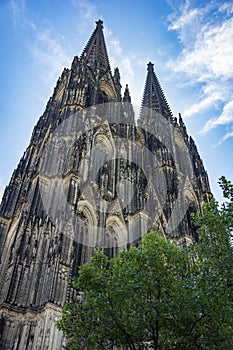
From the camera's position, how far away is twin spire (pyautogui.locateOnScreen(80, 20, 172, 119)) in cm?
3951

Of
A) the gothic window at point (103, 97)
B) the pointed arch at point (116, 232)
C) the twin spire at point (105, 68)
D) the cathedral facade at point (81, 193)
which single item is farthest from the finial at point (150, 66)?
the pointed arch at point (116, 232)

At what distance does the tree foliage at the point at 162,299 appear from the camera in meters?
10.3

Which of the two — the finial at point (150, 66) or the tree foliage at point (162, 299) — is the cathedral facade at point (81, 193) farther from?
the finial at point (150, 66)

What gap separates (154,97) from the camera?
151 ft

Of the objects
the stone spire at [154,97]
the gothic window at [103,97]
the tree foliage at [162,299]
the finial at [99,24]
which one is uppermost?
the finial at [99,24]

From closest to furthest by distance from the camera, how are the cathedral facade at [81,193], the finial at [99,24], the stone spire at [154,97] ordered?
the cathedral facade at [81,193] < the stone spire at [154,97] < the finial at [99,24]

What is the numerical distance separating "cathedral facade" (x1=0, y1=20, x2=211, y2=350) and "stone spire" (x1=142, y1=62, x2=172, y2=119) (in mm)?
1804

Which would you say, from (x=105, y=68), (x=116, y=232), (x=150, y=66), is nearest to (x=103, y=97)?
(x=105, y=68)

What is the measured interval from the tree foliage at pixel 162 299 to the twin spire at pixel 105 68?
2650 centimetres

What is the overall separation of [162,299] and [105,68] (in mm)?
33573

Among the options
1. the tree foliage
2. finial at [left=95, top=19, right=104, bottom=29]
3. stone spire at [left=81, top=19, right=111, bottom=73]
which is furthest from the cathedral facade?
finial at [left=95, top=19, right=104, bottom=29]

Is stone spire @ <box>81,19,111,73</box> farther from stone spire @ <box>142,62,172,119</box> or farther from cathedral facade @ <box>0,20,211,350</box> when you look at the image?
stone spire @ <box>142,62,172,119</box>

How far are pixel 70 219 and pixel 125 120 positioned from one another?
1703 centimetres

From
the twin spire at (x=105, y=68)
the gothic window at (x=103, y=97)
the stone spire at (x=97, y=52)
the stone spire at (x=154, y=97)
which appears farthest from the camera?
the stone spire at (x=154, y=97)
